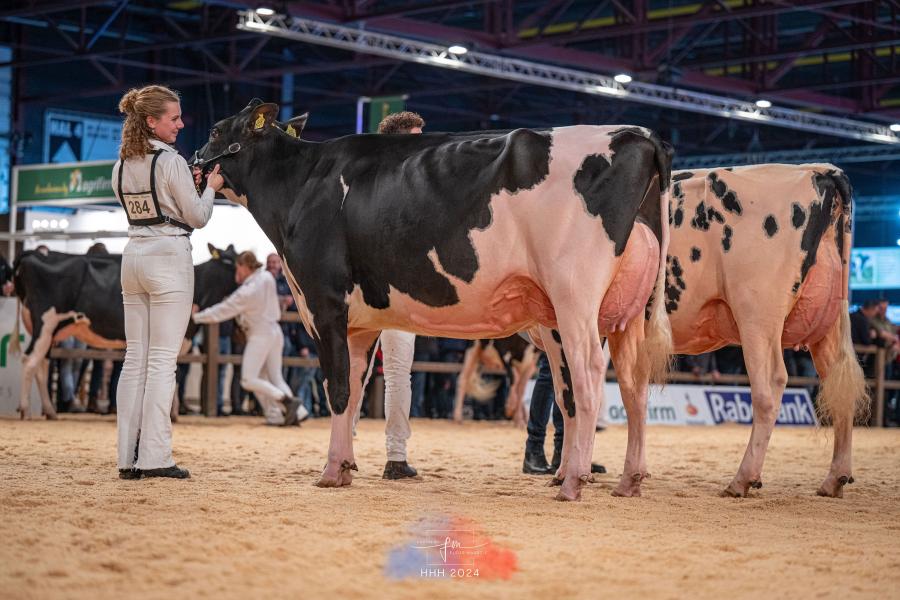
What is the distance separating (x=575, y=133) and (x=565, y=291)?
0.92 m

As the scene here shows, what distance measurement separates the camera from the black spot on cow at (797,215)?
24.0 feet

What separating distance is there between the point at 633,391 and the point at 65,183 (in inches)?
465

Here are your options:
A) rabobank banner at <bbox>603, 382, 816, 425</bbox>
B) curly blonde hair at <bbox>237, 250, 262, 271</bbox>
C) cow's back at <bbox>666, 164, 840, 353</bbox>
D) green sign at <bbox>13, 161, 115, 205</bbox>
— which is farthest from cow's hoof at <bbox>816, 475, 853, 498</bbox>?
green sign at <bbox>13, 161, 115, 205</bbox>

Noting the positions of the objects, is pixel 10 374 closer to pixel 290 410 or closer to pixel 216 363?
pixel 216 363

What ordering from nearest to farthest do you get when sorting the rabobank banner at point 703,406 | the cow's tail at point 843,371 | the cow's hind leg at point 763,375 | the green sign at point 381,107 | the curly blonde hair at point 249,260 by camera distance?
the cow's hind leg at point 763,375 → the cow's tail at point 843,371 → the curly blonde hair at point 249,260 → the rabobank banner at point 703,406 → the green sign at point 381,107

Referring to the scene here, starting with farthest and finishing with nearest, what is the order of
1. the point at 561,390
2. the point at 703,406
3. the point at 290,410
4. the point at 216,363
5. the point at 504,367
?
1. the point at 703,406
2. the point at 504,367
3. the point at 216,363
4. the point at 290,410
5. the point at 561,390

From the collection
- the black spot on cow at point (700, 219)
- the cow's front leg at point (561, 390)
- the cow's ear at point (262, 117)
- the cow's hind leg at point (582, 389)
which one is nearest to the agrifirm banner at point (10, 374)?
the cow's ear at point (262, 117)

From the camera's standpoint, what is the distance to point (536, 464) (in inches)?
323

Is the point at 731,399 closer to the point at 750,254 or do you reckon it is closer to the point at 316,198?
the point at 750,254

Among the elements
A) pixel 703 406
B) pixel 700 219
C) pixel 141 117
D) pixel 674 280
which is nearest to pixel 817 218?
pixel 700 219

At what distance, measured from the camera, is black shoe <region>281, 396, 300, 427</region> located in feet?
45.2

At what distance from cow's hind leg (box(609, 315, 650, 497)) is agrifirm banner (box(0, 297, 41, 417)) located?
921 centimetres

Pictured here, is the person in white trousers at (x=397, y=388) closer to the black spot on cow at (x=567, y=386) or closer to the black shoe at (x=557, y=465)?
the black spot on cow at (x=567, y=386)

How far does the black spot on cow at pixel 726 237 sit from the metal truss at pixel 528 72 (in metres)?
13.6
